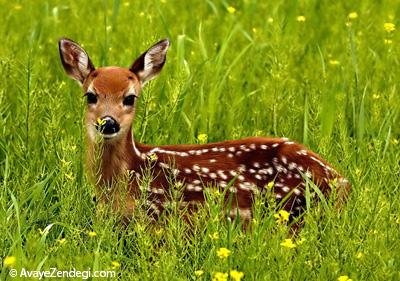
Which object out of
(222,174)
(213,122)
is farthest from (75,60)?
(213,122)

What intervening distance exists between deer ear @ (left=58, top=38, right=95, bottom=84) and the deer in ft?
Result: 0.41

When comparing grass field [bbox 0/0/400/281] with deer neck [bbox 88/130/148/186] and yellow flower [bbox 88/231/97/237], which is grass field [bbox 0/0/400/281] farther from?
deer neck [bbox 88/130/148/186]

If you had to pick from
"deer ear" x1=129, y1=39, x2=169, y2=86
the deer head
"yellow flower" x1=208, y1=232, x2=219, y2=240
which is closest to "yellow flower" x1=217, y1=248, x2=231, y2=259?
"yellow flower" x1=208, y1=232, x2=219, y2=240

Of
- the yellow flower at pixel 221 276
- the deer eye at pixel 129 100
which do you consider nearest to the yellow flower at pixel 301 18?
the deer eye at pixel 129 100

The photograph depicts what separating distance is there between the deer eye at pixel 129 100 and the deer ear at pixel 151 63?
0.88ft

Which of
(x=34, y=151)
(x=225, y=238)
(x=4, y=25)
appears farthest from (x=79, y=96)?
(x=225, y=238)

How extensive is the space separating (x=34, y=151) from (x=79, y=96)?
891 mm

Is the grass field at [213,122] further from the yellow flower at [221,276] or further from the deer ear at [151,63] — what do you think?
the deer ear at [151,63]

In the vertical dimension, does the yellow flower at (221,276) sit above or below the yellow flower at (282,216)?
below

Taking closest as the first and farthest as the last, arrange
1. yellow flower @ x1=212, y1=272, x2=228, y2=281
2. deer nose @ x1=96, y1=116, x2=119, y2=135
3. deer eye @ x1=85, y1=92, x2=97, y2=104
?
yellow flower @ x1=212, y1=272, x2=228, y2=281, deer nose @ x1=96, y1=116, x2=119, y2=135, deer eye @ x1=85, y1=92, x2=97, y2=104

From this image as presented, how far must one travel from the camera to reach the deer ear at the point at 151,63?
6.92 meters

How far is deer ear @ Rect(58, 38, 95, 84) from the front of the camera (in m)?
6.93

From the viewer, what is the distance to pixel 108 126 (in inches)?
255

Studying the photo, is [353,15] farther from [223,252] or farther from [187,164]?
[223,252]
